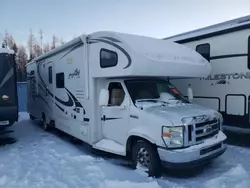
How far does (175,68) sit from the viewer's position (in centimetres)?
563

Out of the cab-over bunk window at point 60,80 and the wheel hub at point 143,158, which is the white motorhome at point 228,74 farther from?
the cab-over bunk window at point 60,80

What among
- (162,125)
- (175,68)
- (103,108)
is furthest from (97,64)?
(162,125)

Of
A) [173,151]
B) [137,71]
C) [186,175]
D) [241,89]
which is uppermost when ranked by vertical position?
[137,71]

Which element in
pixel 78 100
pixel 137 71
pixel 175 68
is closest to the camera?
pixel 137 71

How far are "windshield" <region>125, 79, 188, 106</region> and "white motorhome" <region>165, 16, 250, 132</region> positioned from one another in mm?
1675

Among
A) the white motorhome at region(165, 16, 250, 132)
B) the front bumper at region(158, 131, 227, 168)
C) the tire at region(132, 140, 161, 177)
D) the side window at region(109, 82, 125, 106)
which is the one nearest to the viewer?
the front bumper at region(158, 131, 227, 168)

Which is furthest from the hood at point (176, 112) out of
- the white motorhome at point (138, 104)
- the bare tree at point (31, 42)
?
the bare tree at point (31, 42)

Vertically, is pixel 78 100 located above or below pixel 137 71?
below

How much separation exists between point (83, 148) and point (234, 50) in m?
5.06

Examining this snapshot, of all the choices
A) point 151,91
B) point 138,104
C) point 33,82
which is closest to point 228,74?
point 151,91

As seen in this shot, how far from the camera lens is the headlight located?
4.51 metres

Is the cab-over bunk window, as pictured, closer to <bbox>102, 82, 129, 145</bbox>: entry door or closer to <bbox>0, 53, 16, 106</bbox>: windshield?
<bbox>0, 53, 16, 106</bbox>: windshield

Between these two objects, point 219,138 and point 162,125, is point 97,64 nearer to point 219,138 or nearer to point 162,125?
point 162,125

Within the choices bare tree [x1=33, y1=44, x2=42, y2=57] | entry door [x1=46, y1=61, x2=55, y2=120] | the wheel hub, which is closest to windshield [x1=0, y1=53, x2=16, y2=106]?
entry door [x1=46, y1=61, x2=55, y2=120]
